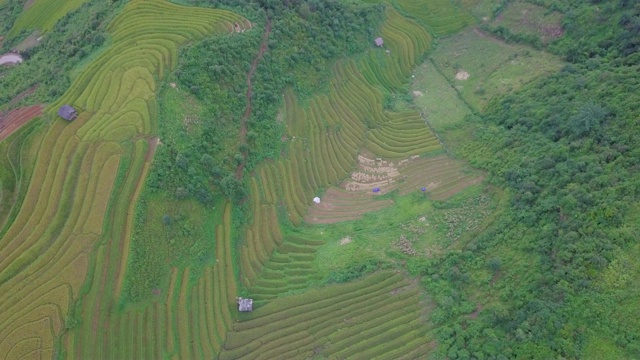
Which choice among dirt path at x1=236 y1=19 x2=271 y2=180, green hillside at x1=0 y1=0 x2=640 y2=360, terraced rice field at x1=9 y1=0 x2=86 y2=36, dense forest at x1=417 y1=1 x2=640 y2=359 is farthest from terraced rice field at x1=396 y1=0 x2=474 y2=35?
terraced rice field at x1=9 y1=0 x2=86 y2=36

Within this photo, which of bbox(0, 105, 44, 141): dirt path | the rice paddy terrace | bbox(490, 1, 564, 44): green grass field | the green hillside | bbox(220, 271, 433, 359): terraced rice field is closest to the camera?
the green hillside

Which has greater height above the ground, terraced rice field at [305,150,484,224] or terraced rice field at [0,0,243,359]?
terraced rice field at [0,0,243,359]

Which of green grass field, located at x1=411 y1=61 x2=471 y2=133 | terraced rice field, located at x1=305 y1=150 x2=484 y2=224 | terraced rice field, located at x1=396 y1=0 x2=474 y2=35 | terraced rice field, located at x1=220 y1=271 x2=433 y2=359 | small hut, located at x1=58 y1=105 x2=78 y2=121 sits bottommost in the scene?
terraced rice field, located at x1=220 y1=271 x2=433 y2=359

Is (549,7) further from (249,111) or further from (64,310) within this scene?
(64,310)

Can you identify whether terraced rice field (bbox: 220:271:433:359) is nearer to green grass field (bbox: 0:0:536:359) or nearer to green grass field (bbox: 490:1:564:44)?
green grass field (bbox: 0:0:536:359)

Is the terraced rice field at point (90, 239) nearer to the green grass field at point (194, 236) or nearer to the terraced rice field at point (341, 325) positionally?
the green grass field at point (194, 236)

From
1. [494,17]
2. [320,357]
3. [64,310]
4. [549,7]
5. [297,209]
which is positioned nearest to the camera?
[64,310]

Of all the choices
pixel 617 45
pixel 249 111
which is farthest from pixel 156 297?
pixel 617 45
